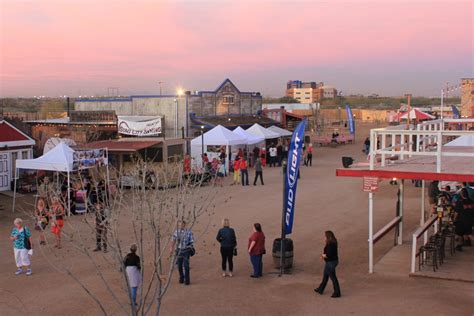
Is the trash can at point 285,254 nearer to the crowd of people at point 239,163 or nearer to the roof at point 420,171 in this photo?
the roof at point 420,171

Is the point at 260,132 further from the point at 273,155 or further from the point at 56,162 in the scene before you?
the point at 56,162

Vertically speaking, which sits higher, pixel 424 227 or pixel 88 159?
pixel 88 159

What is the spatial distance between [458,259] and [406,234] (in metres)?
2.76

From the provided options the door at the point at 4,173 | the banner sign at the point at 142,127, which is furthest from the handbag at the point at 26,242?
the banner sign at the point at 142,127

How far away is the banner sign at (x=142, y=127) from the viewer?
2939 cm

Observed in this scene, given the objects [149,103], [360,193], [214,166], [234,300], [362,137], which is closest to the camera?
[234,300]

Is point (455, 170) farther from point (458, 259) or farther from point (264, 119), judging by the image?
point (264, 119)

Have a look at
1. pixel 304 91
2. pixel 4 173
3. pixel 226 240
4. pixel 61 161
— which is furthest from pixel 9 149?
pixel 304 91

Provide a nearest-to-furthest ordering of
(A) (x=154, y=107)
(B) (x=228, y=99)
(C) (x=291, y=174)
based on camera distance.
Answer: (C) (x=291, y=174), (A) (x=154, y=107), (B) (x=228, y=99)

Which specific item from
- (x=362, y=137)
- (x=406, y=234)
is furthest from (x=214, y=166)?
(x=362, y=137)

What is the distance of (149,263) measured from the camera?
12.0 m

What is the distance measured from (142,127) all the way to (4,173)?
8999 millimetres

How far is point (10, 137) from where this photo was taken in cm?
2219

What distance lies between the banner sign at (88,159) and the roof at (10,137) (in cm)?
456
